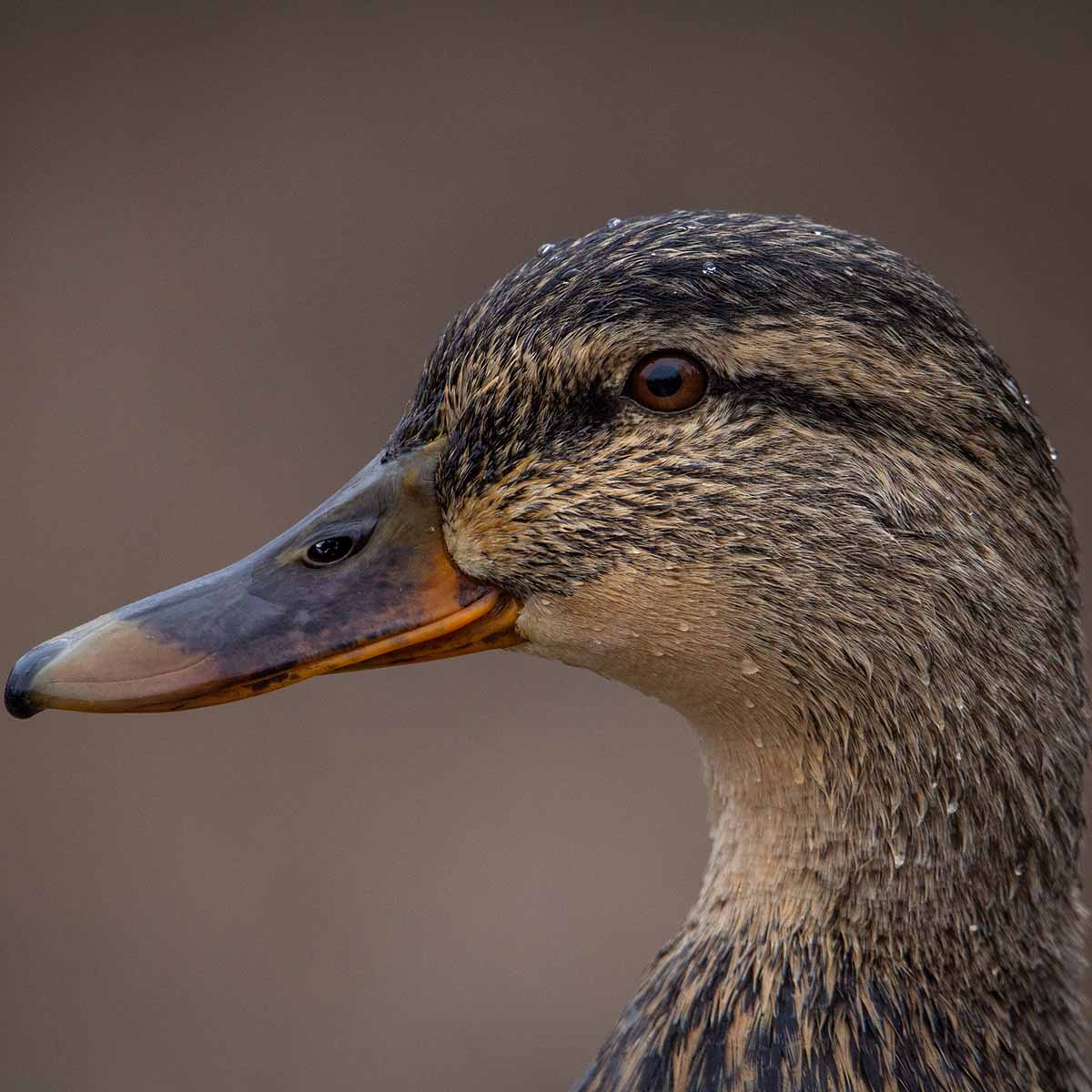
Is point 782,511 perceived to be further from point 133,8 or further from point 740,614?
point 133,8

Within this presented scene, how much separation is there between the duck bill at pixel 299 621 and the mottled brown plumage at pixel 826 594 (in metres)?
0.06

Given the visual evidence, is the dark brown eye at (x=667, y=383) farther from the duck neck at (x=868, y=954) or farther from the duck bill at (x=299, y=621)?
the duck neck at (x=868, y=954)

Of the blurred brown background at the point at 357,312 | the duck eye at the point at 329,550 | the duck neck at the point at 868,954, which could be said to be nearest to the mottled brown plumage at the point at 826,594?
the duck neck at the point at 868,954

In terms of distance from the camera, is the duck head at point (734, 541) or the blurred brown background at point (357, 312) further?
the blurred brown background at point (357, 312)

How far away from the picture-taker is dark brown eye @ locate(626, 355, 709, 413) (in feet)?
6.16

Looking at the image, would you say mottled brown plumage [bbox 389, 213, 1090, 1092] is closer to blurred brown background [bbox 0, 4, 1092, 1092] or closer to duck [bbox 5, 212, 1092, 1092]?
duck [bbox 5, 212, 1092, 1092]

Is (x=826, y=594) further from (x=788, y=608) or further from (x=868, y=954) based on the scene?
(x=868, y=954)

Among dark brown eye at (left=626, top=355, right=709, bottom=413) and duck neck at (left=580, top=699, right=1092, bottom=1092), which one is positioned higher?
dark brown eye at (left=626, top=355, right=709, bottom=413)

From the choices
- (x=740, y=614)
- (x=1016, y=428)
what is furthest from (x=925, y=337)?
(x=740, y=614)

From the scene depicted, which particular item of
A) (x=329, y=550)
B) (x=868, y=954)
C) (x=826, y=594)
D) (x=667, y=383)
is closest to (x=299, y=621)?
(x=329, y=550)

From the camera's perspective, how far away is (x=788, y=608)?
1.88 meters

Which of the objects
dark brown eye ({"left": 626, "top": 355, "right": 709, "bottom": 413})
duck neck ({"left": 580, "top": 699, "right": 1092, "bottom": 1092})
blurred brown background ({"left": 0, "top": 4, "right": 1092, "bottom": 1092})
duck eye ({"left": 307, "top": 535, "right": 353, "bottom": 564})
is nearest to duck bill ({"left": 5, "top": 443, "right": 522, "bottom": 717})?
duck eye ({"left": 307, "top": 535, "right": 353, "bottom": 564})

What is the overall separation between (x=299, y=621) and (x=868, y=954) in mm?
865

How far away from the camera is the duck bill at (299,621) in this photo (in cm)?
189
